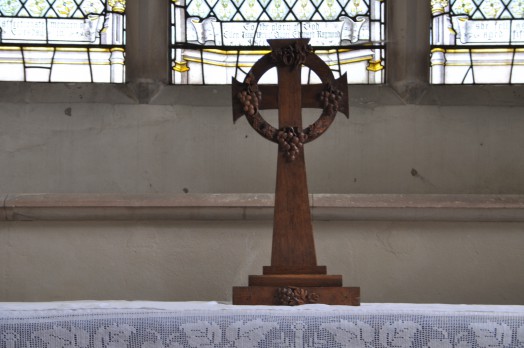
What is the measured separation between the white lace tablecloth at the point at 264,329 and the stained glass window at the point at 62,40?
9.18ft

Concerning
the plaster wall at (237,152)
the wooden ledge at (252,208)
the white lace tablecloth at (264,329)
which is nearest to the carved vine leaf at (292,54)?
the white lace tablecloth at (264,329)

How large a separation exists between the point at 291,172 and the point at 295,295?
0.40 meters

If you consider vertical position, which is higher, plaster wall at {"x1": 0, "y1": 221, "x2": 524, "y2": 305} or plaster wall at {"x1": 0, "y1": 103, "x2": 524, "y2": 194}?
plaster wall at {"x1": 0, "y1": 103, "x2": 524, "y2": 194}

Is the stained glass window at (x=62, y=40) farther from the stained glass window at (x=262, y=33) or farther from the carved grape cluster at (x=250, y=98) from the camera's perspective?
the carved grape cluster at (x=250, y=98)

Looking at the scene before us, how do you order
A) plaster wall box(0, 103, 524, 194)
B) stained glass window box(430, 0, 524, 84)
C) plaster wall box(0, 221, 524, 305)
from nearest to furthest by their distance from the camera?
plaster wall box(0, 221, 524, 305) < plaster wall box(0, 103, 524, 194) < stained glass window box(430, 0, 524, 84)

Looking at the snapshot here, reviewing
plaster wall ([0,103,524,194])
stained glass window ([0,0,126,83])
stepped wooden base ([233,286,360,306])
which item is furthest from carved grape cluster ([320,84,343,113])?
stained glass window ([0,0,126,83])

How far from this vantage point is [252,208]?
4098mm

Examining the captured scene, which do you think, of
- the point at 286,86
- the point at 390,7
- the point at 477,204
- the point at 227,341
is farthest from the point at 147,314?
the point at 390,7

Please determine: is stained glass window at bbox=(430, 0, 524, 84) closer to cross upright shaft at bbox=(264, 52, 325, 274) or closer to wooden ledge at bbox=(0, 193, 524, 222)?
wooden ledge at bbox=(0, 193, 524, 222)

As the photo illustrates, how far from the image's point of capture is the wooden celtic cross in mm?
2725

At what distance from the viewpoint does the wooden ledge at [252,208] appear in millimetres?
4066

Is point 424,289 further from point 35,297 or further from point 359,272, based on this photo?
point 35,297

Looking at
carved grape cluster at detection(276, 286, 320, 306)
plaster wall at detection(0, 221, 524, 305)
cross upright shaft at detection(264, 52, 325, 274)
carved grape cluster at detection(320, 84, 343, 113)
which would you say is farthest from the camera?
plaster wall at detection(0, 221, 524, 305)

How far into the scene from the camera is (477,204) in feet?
13.3
